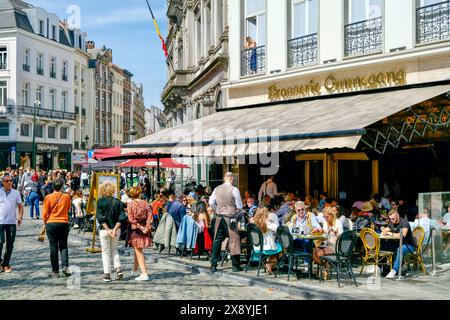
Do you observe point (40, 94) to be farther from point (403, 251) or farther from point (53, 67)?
point (403, 251)

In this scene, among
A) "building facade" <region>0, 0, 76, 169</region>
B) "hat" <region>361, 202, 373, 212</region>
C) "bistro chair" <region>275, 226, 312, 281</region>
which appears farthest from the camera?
"building facade" <region>0, 0, 76, 169</region>

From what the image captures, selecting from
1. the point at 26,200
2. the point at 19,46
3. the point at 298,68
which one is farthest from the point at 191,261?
the point at 19,46

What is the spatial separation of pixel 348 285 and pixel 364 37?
779cm

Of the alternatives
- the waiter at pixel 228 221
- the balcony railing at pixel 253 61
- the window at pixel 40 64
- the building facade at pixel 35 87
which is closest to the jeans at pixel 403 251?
the waiter at pixel 228 221

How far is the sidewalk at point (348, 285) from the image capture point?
869 centimetres

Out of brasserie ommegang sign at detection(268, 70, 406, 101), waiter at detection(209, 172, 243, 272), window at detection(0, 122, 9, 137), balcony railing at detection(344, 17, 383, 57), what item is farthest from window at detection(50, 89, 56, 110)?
waiter at detection(209, 172, 243, 272)

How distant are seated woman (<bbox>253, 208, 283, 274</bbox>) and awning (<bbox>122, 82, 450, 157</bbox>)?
5.06 feet

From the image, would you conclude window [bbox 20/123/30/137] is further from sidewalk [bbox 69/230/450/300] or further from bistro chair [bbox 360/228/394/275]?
bistro chair [bbox 360/228/394/275]

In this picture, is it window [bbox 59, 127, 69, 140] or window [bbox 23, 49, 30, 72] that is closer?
window [bbox 23, 49, 30, 72]

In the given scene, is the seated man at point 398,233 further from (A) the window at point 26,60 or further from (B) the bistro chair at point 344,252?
(A) the window at point 26,60

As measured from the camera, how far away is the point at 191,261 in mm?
12156

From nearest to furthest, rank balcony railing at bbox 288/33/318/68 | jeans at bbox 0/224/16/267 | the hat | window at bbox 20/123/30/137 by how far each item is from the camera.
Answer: jeans at bbox 0/224/16/267 → the hat → balcony railing at bbox 288/33/318/68 → window at bbox 20/123/30/137

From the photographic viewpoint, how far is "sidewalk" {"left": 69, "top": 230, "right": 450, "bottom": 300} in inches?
342

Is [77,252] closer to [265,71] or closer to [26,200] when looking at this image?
[265,71]
